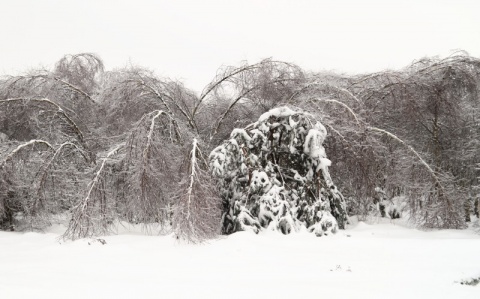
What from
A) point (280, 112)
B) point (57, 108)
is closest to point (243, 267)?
point (280, 112)

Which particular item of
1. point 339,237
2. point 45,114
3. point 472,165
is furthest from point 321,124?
point 45,114

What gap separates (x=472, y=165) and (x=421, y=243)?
5.52 metres

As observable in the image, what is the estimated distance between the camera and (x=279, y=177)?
9406 millimetres

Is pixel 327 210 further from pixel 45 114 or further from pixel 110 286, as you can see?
pixel 45 114

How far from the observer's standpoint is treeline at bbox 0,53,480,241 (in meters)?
8.77

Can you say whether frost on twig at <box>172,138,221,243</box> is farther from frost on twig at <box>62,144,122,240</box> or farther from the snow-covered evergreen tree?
frost on twig at <box>62,144,122,240</box>

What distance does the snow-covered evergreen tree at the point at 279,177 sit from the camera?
8.69 metres

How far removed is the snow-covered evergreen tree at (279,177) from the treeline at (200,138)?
14.4 inches

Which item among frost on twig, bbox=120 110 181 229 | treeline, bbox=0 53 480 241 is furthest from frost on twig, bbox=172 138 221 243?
frost on twig, bbox=120 110 181 229

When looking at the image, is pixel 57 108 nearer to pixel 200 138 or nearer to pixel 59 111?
pixel 59 111

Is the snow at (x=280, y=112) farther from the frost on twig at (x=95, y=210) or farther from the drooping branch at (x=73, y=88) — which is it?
the drooping branch at (x=73, y=88)

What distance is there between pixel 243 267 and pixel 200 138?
4881 mm

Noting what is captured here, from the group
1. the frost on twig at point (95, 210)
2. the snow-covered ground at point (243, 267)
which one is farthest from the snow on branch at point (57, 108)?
the snow-covered ground at point (243, 267)

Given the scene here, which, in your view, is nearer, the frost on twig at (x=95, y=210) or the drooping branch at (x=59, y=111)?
the frost on twig at (x=95, y=210)
